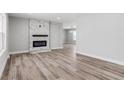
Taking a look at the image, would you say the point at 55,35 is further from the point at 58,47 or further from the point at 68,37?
the point at 68,37

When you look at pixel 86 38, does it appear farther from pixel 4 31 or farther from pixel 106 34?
pixel 4 31

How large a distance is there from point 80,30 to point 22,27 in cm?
373

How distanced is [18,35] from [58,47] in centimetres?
341

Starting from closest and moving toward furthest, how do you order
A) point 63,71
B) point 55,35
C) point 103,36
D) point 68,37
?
point 63,71, point 103,36, point 55,35, point 68,37

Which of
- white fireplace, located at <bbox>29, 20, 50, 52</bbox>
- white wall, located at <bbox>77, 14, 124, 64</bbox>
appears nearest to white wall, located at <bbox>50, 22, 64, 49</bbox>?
white fireplace, located at <bbox>29, 20, 50, 52</bbox>

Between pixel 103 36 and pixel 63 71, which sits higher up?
pixel 103 36

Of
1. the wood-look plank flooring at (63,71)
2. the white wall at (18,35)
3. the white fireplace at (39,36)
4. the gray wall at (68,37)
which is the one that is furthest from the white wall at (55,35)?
the gray wall at (68,37)

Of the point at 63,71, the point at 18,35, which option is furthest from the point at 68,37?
the point at 63,71

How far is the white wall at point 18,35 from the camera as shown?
486 cm

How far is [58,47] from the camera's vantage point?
736 cm

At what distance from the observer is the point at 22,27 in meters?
5.21

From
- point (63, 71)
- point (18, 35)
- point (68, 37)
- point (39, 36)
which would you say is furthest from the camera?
point (68, 37)

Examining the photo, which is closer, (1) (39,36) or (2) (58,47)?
(1) (39,36)
